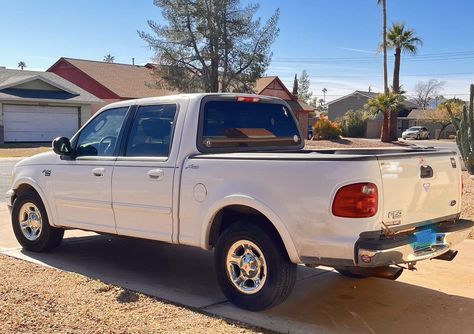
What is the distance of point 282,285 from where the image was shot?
16.1 ft

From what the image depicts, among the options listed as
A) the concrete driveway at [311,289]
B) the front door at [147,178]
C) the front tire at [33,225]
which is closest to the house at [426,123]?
the concrete driveway at [311,289]

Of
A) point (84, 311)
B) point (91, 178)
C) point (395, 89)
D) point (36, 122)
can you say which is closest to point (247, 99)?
point (91, 178)

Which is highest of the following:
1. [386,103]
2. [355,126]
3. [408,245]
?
[386,103]

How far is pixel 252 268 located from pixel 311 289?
3.75 feet

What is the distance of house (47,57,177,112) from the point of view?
4122 cm

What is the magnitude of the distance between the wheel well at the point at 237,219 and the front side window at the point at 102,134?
5.57 feet

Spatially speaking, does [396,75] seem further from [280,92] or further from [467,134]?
[467,134]

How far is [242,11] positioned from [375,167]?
31.2 m

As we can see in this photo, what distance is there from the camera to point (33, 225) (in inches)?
295

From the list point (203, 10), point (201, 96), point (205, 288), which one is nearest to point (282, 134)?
point (201, 96)

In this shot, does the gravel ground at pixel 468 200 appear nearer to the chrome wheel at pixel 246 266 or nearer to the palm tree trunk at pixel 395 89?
the chrome wheel at pixel 246 266

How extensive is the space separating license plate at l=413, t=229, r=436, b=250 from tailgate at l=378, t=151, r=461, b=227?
0.11m

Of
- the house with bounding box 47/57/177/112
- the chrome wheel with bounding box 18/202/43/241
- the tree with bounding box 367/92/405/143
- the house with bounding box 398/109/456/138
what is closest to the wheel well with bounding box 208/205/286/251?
the chrome wheel with bounding box 18/202/43/241

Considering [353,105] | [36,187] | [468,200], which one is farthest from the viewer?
[353,105]
